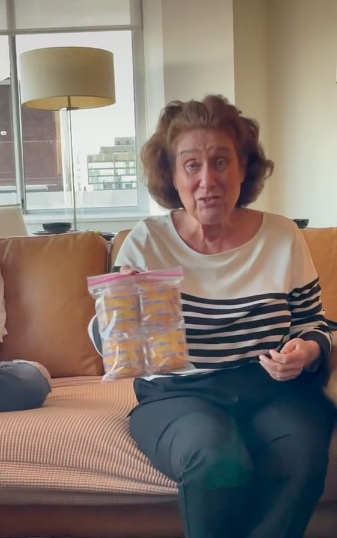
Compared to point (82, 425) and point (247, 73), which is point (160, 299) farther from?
point (247, 73)

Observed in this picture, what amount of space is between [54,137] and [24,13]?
0.95m

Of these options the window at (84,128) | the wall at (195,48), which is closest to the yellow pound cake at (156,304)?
the wall at (195,48)

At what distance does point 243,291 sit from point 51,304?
2.43 feet

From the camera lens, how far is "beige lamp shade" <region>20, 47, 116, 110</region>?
3.86m

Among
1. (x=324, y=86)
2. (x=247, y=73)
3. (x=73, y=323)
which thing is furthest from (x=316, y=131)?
(x=73, y=323)

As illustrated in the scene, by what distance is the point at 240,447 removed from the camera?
1.20 metres

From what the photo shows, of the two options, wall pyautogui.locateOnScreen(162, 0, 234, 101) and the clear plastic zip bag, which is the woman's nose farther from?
wall pyautogui.locateOnScreen(162, 0, 234, 101)

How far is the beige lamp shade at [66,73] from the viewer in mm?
3857

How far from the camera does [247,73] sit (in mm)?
4566

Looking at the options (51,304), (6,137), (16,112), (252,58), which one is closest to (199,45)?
(252,58)

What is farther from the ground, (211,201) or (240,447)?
(211,201)

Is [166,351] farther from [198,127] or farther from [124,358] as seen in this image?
[198,127]

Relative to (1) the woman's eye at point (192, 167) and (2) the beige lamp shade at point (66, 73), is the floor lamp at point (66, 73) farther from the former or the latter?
(1) the woman's eye at point (192, 167)

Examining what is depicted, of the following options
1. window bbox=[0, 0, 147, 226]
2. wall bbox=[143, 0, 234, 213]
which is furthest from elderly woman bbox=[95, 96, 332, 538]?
window bbox=[0, 0, 147, 226]
